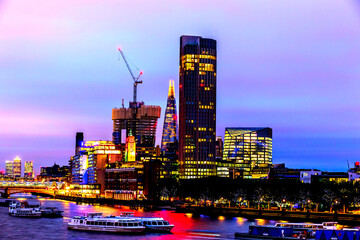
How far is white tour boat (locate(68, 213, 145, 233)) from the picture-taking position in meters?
112

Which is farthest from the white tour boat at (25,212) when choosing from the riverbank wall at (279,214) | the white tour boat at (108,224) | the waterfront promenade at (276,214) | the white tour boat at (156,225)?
the white tour boat at (156,225)

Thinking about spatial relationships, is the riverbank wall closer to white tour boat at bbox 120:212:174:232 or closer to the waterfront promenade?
the waterfront promenade

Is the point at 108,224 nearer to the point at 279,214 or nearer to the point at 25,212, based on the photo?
the point at 25,212

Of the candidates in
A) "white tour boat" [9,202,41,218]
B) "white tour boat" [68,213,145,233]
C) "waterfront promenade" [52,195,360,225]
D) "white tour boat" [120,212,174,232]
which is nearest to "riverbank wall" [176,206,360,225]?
"waterfront promenade" [52,195,360,225]

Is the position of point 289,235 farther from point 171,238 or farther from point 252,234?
point 171,238

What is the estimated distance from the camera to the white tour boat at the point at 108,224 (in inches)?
4427

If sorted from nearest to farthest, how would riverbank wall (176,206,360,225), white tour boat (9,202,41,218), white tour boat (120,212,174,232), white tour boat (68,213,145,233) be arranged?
white tour boat (120,212,174,232) < white tour boat (68,213,145,233) < riverbank wall (176,206,360,225) < white tour boat (9,202,41,218)

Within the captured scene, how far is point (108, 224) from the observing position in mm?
116250

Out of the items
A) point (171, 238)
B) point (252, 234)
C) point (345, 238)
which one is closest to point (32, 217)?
point (171, 238)

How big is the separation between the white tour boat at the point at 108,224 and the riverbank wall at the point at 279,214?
47417 mm

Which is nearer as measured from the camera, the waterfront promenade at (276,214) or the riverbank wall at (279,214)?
the riverbank wall at (279,214)

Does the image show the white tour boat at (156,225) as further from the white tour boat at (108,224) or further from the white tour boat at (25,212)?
the white tour boat at (25,212)

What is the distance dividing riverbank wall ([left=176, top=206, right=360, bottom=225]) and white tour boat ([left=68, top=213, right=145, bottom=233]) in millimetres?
47417

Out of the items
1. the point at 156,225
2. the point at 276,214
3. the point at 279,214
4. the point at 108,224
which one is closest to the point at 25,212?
the point at 108,224
